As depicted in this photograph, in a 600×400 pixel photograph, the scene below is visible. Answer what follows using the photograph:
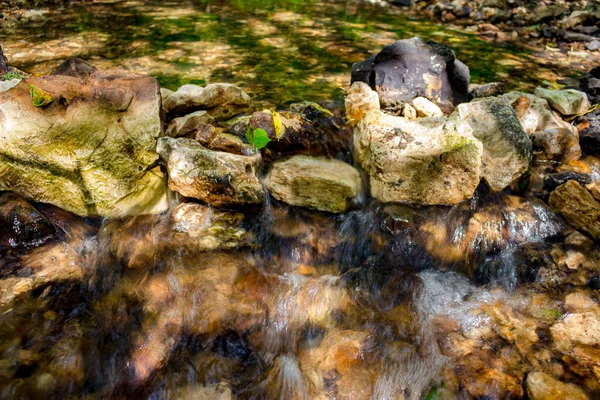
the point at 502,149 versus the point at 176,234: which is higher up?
the point at 502,149

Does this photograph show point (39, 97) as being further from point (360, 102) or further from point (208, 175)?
point (360, 102)

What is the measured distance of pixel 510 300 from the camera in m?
3.34

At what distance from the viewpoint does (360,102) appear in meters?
4.28

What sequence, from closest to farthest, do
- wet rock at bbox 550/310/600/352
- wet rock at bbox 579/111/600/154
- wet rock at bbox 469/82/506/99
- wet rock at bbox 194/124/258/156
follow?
wet rock at bbox 550/310/600/352
wet rock at bbox 194/124/258/156
wet rock at bbox 579/111/600/154
wet rock at bbox 469/82/506/99

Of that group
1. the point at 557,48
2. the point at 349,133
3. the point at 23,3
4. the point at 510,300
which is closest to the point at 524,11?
the point at 557,48

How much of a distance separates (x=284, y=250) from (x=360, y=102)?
5.83 ft

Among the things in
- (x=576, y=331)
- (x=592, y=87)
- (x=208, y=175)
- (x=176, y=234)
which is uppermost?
(x=592, y=87)

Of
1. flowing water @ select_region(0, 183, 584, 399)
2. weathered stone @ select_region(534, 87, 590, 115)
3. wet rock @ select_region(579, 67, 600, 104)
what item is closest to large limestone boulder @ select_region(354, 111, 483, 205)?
flowing water @ select_region(0, 183, 584, 399)

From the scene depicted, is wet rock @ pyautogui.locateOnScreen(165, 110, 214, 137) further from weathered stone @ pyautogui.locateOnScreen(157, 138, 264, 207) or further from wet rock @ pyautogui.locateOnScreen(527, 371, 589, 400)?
wet rock @ pyautogui.locateOnScreen(527, 371, 589, 400)

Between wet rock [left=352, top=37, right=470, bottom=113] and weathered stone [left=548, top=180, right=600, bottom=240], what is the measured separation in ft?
4.54

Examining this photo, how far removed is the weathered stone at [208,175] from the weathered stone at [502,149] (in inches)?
82.8

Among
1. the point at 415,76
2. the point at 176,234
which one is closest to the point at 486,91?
the point at 415,76

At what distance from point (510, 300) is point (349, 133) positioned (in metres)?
2.10

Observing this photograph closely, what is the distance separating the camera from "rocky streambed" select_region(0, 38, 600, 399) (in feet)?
9.18
